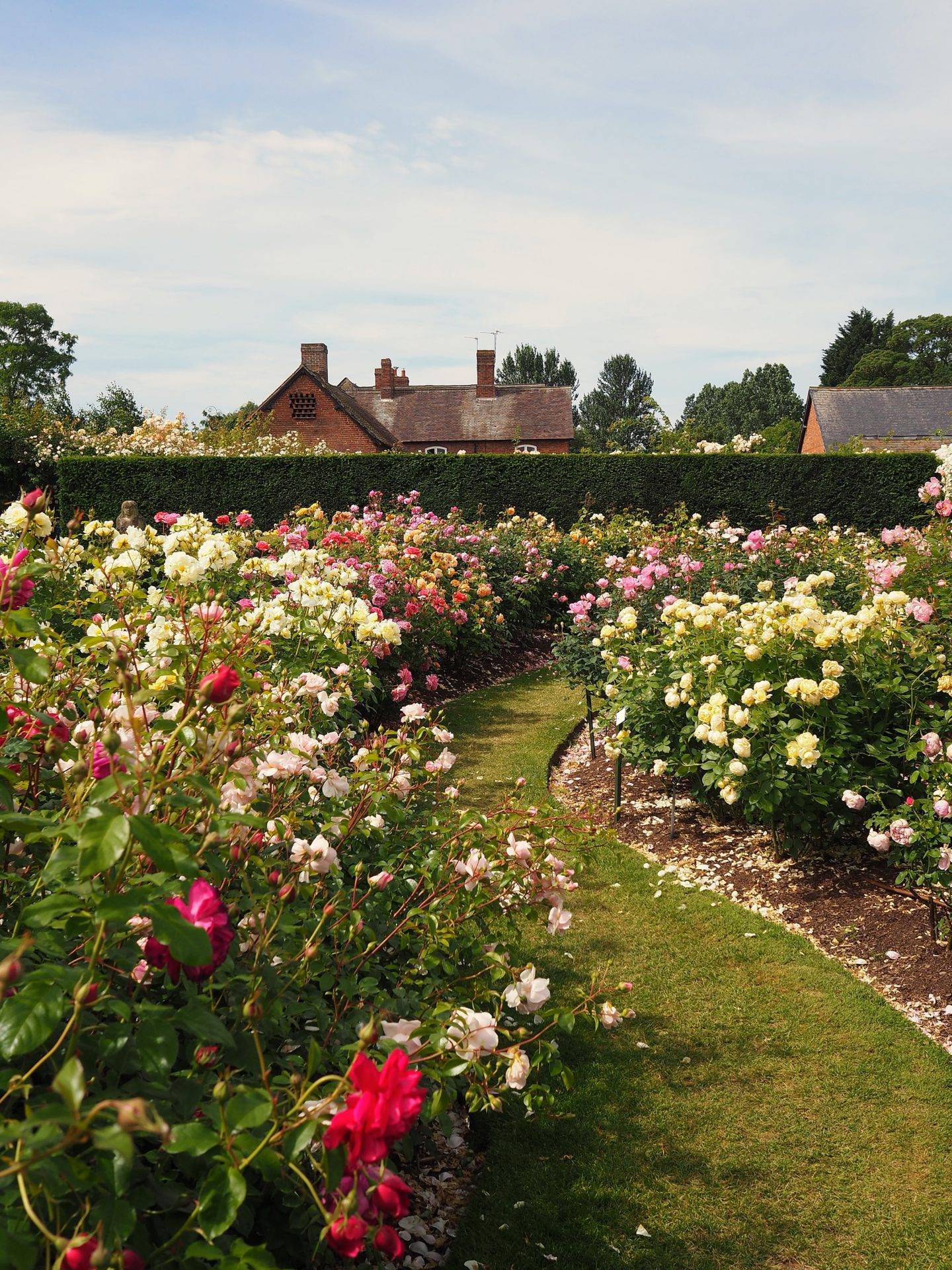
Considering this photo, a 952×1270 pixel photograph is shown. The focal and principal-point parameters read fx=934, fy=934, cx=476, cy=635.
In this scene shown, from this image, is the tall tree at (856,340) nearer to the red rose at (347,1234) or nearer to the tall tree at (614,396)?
the tall tree at (614,396)

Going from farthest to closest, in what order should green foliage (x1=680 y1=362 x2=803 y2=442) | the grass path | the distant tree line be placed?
green foliage (x1=680 y1=362 x2=803 y2=442), the distant tree line, the grass path

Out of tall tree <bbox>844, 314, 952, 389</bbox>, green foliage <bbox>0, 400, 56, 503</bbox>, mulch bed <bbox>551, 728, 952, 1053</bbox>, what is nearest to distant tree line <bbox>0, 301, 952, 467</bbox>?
tall tree <bbox>844, 314, 952, 389</bbox>

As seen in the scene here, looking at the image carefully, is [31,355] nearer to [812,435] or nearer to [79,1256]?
[812,435]

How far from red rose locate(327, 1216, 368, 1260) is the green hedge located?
15.6 meters

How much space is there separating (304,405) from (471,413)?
8.02 metres

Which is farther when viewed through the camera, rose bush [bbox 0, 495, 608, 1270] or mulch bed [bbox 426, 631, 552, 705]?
mulch bed [bbox 426, 631, 552, 705]

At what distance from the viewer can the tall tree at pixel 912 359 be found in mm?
62656

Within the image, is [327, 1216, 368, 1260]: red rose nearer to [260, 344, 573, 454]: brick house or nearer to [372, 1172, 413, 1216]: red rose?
[372, 1172, 413, 1216]: red rose

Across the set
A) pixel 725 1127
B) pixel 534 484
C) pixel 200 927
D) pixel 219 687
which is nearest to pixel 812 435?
pixel 534 484

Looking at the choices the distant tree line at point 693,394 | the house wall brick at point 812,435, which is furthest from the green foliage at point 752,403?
the house wall brick at point 812,435

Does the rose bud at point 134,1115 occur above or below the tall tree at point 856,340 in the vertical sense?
below

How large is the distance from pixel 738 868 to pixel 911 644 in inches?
52.6

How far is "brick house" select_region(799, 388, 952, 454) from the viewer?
3284 cm

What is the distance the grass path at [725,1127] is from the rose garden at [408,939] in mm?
13
